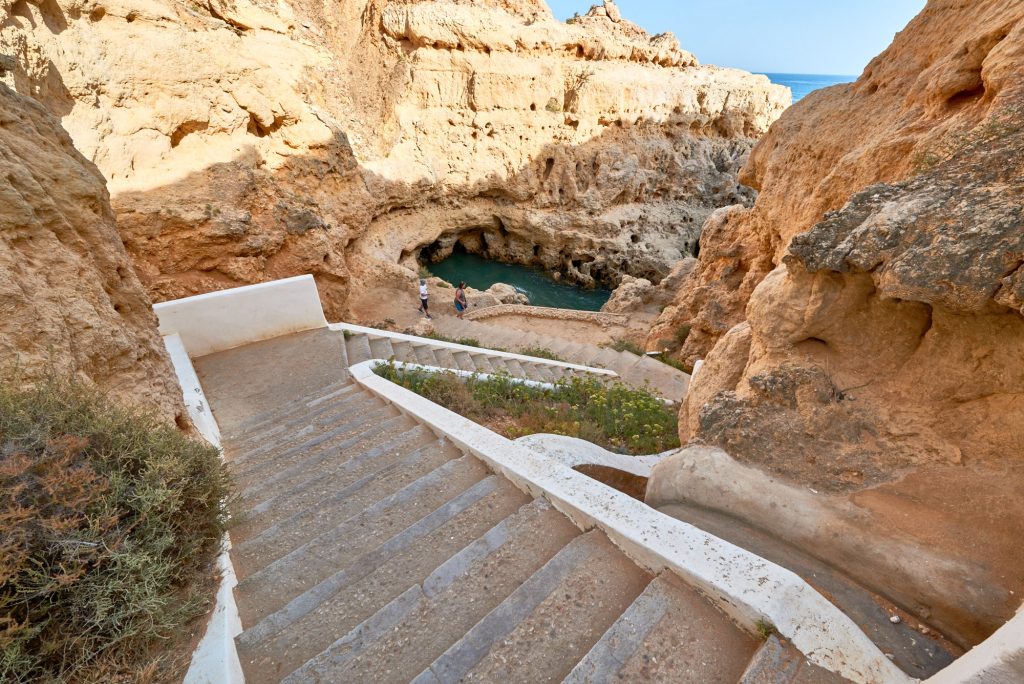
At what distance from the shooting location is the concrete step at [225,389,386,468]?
4.28 m

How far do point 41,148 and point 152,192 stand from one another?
20.3ft

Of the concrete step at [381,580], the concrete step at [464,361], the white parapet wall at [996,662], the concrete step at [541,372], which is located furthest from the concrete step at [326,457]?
the concrete step at [541,372]

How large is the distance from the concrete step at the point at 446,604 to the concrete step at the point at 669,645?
622 mm

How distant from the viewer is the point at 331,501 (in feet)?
11.0

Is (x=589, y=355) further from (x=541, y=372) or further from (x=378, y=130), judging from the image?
(x=378, y=130)

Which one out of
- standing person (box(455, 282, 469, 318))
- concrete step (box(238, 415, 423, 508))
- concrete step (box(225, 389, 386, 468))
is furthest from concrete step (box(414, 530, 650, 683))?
standing person (box(455, 282, 469, 318))

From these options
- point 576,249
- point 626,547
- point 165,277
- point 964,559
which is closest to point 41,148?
point 626,547

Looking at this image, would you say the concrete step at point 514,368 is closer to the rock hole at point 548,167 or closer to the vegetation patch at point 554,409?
the vegetation patch at point 554,409

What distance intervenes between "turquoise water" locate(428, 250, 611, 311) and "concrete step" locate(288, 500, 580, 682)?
17885 mm

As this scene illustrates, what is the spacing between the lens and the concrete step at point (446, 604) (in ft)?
6.72

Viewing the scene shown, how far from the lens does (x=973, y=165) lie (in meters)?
2.43

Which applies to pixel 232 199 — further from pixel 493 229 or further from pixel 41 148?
pixel 493 229

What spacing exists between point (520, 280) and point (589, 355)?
496 inches

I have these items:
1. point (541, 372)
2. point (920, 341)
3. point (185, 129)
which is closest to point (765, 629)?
point (920, 341)
